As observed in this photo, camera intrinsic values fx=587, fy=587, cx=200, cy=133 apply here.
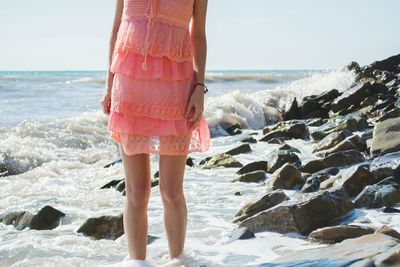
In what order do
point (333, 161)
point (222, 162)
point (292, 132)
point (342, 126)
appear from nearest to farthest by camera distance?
point (333, 161), point (222, 162), point (342, 126), point (292, 132)

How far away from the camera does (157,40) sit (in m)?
3.22

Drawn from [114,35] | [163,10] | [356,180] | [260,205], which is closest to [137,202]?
[114,35]

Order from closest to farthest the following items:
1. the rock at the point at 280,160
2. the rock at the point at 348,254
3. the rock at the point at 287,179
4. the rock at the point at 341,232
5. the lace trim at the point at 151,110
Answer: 1. the rock at the point at 348,254
2. the lace trim at the point at 151,110
3. the rock at the point at 341,232
4. the rock at the point at 287,179
5. the rock at the point at 280,160

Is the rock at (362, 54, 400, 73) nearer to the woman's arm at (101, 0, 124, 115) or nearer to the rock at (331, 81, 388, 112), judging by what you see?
the rock at (331, 81, 388, 112)

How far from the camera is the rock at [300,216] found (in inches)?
173

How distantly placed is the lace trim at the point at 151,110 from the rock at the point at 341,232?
157 centimetres

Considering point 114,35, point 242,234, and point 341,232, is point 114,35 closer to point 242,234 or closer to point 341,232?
point 242,234

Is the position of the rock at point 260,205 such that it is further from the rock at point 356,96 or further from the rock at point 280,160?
the rock at point 356,96

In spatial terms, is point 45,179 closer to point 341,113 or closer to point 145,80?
point 145,80

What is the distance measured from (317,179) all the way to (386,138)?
1.59m

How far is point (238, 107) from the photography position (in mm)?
15516

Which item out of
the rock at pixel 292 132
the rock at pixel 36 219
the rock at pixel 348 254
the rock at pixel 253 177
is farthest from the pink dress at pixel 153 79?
the rock at pixel 292 132

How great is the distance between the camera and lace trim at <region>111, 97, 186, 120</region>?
3.18 metres

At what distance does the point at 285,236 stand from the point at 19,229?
240 cm
